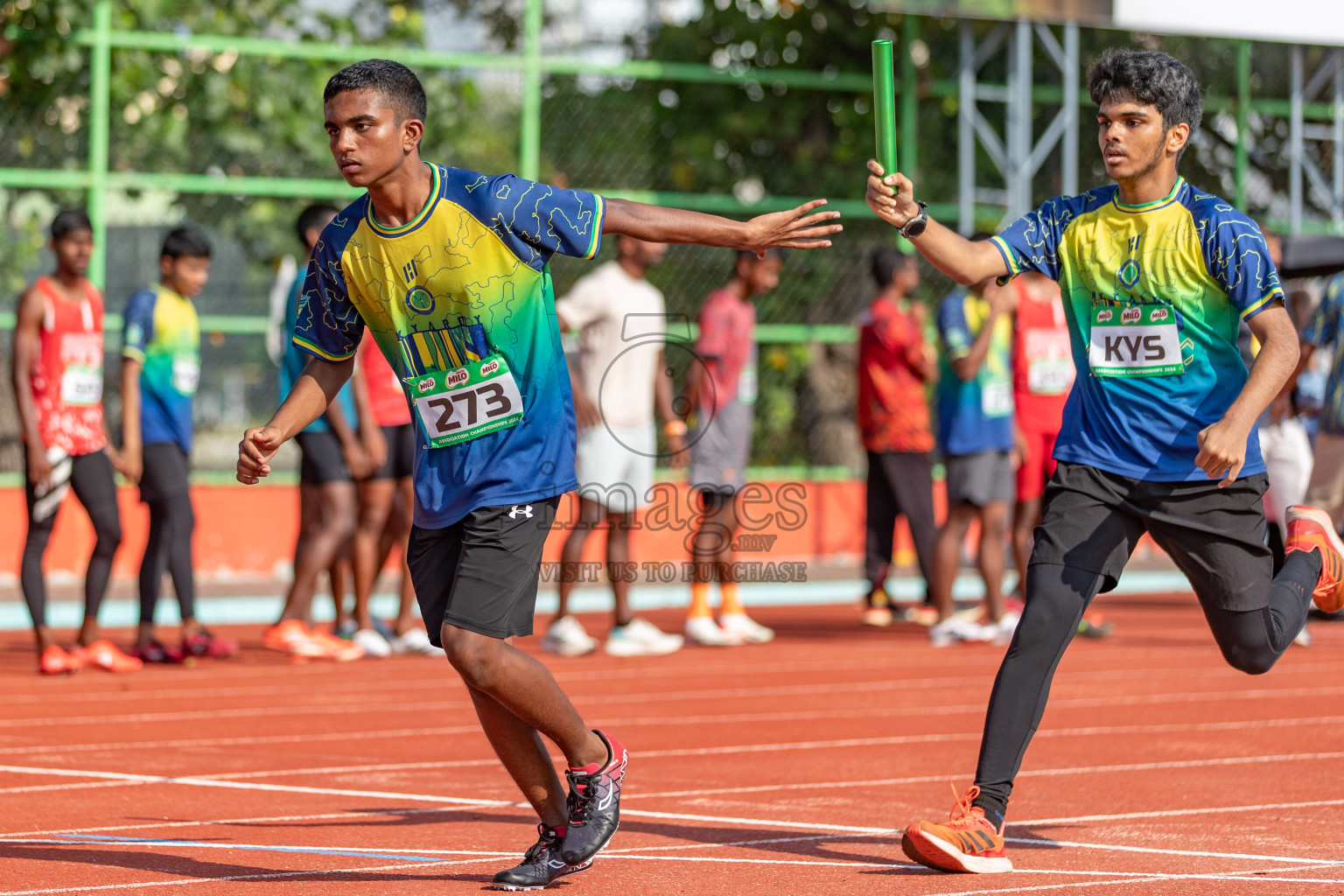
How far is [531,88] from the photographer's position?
14.3m

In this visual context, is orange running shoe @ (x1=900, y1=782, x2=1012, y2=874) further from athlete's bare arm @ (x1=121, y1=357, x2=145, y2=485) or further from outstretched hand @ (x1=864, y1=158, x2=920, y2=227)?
athlete's bare arm @ (x1=121, y1=357, x2=145, y2=485)

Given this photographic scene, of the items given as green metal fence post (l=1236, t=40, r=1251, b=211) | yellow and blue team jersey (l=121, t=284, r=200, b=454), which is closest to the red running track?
yellow and blue team jersey (l=121, t=284, r=200, b=454)

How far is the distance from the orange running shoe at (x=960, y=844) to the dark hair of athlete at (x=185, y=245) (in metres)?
6.09

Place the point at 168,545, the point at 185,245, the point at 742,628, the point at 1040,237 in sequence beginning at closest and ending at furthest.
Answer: the point at 1040,237 → the point at 168,545 → the point at 185,245 → the point at 742,628

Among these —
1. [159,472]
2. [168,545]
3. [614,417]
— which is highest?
[614,417]

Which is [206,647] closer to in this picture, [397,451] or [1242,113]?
[397,451]

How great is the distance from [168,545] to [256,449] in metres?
5.01

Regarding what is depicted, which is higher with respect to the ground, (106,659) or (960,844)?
(960,844)

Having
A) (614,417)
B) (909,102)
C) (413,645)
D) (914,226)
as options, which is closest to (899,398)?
(614,417)

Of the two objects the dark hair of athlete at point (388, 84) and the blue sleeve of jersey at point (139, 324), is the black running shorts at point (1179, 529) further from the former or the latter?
the blue sleeve of jersey at point (139, 324)

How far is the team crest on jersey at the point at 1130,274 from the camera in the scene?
4.72m

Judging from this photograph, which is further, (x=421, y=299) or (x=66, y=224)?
(x=66, y=224)

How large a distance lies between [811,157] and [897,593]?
4.25 m

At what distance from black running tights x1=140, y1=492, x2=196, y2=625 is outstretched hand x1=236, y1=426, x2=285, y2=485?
489 cm
